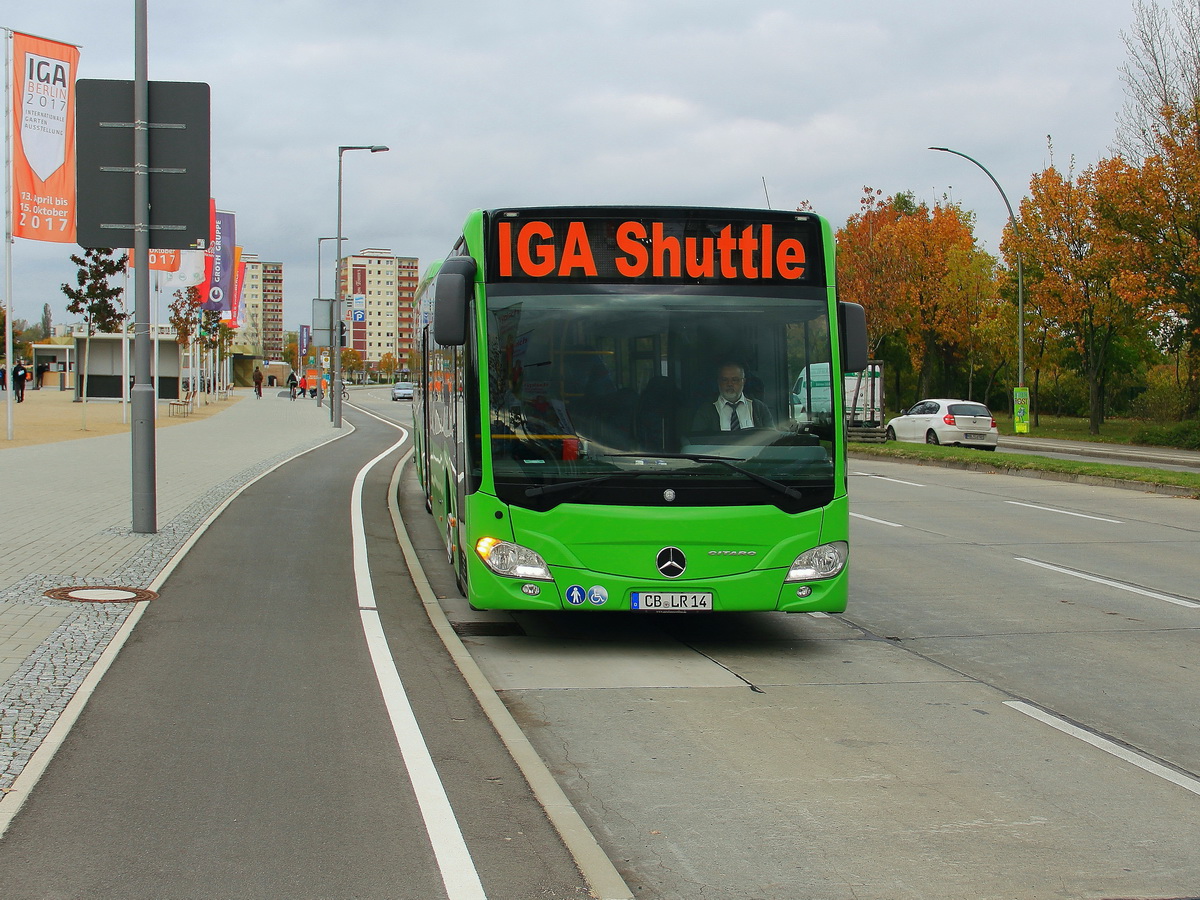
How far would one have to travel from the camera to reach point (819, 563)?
26.8ft

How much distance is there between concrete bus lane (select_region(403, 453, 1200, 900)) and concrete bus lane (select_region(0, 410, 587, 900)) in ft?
1.38

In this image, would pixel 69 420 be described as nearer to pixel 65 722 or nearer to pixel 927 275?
pixel 927 275

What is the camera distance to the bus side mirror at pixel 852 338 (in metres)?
8.27

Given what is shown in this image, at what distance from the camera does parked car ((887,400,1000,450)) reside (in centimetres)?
3672

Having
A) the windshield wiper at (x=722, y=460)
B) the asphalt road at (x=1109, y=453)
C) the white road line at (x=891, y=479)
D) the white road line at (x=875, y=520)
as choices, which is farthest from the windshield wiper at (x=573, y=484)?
the asphalt road at (x=1109, y=453)

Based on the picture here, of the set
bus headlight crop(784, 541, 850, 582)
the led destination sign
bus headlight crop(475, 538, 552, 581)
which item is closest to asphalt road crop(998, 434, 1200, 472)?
bus headlight crop(784, 541, 850, 582)

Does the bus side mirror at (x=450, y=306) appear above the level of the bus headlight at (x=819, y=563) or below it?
above

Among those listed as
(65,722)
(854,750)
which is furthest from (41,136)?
(854,750)

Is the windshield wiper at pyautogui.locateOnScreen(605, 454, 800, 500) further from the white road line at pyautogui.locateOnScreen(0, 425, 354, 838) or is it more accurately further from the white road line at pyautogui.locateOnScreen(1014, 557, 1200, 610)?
the white road line at pyautogui.locateOnScreen(1014, 557, 1200, 610)

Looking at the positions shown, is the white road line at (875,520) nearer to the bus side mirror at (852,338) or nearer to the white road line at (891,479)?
the white road line at (891,479)

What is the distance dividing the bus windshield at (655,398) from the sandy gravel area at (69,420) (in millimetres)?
21332

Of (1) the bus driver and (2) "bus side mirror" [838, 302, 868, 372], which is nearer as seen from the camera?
(1) the bus driver

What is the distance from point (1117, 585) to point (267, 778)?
28.2 feet

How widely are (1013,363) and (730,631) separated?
5230cm
